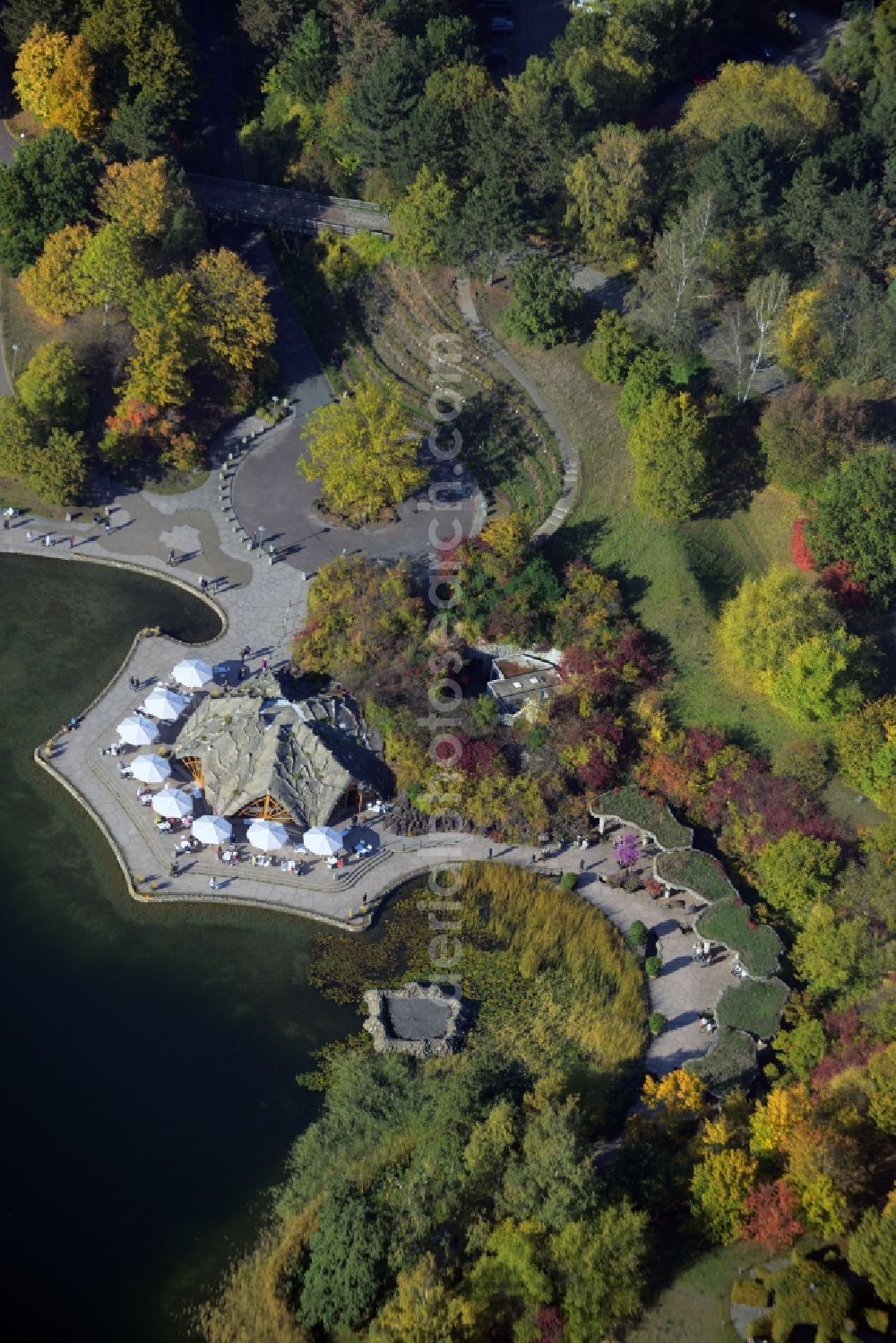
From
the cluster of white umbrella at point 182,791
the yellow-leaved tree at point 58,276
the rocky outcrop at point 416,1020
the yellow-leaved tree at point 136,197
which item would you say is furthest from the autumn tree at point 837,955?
the yellow-leaved tree at point 136,197

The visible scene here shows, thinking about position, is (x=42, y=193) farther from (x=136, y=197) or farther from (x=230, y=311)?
(x=230, y=311)

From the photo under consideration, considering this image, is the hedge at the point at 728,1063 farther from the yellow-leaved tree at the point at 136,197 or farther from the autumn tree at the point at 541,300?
the yellow-leaved tree at the point at 136,197

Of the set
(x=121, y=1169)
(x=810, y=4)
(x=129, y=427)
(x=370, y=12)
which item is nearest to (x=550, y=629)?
(x=129, y=427)

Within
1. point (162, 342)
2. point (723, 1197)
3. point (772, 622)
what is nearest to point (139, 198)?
point (162, 342)

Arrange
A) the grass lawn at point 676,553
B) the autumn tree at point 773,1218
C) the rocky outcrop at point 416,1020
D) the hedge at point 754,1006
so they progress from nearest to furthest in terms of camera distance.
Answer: the autumn tree at point 773,1218
the rocky outcrop at point 416,1020
the hedge at point 754,1006
the grass lawn at point 676,553

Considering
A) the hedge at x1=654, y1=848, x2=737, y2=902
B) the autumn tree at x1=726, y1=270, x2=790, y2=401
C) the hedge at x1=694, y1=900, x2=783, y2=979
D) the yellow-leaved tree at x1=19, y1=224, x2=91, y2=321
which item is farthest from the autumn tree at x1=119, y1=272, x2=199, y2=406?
the hedge at x1=694, y1=900, x2=783, y2=979

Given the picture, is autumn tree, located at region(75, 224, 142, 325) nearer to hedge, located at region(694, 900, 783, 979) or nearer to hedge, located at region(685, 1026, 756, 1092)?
hedge, located at region(694, 900, 783, 979)
